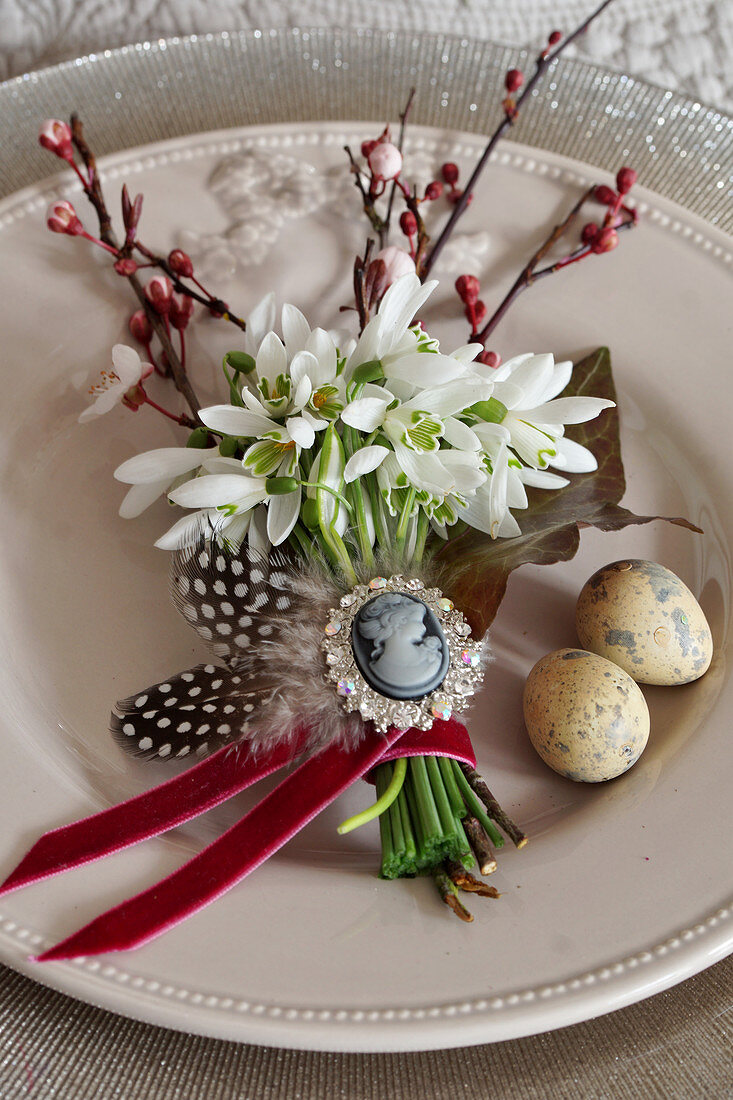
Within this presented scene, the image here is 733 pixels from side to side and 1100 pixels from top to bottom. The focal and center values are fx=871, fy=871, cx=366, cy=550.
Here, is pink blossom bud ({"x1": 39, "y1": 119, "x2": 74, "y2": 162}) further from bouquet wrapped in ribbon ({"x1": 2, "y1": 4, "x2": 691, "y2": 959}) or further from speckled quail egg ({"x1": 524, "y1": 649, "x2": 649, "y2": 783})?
speckled quail egg ({"x1": 524, "y1": 649, "x2": 649, "y2": 783})

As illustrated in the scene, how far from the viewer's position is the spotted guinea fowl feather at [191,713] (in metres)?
0.65

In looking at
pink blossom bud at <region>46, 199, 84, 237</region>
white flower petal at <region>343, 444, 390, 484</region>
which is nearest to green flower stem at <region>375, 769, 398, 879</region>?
white flower petal at <region>343, 444, 390, 484</region>

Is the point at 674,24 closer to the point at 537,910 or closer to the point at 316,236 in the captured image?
the point at 316,236

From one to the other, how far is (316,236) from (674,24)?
31.6 inches

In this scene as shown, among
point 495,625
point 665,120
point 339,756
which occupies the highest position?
point 665,120

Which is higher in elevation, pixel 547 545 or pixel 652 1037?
pixel 547 545

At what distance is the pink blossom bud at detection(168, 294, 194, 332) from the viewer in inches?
34.2

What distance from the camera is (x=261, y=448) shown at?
25.6 inches

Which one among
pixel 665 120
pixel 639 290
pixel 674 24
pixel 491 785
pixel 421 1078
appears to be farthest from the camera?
pixel 674 24

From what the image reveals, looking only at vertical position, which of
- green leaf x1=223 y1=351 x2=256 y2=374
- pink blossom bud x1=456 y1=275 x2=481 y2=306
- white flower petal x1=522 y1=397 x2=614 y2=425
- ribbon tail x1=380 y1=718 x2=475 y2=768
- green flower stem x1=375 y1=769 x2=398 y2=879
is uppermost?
pink blossom bud x1=456 y1=275 x2=481 y2=306

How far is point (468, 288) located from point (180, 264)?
289 millimetres

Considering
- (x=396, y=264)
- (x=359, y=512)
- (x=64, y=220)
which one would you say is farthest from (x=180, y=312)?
(x=359, y=512)

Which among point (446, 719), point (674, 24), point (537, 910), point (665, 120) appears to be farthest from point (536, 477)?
point (674, 24)

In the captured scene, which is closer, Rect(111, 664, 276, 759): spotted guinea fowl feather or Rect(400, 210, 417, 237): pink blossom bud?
Rect(111, 664, 276, 759): spotted guinea fowl feather
